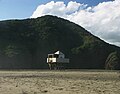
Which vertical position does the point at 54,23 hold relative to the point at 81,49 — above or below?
above

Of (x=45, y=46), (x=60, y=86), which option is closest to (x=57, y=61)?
(x=45, y=46)

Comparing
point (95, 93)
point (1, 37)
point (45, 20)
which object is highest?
point (45, 20)

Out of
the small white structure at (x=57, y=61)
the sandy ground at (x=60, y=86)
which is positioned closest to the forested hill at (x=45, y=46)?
the small white structure at (x=57, y=61)

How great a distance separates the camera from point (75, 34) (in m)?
181

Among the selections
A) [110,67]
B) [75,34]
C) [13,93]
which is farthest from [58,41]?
[13,93]

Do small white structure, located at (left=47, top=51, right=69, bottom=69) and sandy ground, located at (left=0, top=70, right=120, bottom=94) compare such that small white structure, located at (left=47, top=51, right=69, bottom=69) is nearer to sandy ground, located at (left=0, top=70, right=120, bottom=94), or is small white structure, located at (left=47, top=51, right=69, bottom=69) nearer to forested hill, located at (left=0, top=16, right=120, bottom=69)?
forested hill, located at (left=0, top=16, right=120, bottom=69)

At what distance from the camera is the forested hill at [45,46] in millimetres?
144875

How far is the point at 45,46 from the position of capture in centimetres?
15788

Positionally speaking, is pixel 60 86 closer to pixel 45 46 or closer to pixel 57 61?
pixel 57 61

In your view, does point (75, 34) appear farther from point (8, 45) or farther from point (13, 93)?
point (13, 93)

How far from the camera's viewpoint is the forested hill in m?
145

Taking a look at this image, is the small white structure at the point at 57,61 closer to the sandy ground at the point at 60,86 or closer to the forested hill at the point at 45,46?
the forested hill at the point at 45,46

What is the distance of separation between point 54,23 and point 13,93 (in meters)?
165

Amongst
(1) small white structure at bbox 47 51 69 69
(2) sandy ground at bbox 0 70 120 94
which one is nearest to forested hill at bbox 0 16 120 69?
(1) small white structure at bbox 47 51 69 69
